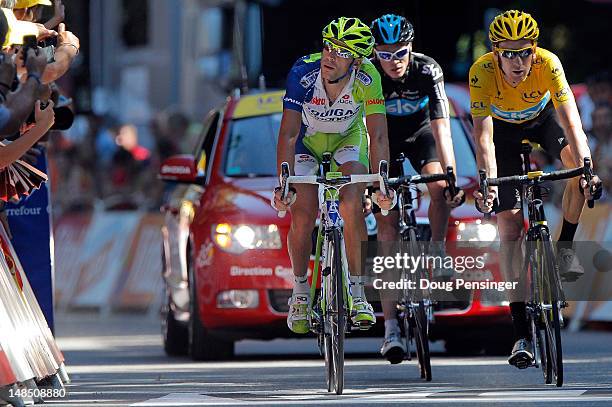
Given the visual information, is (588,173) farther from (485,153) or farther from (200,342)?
(200,342)

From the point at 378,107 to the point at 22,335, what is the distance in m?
2.85

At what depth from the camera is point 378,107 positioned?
12.3 m

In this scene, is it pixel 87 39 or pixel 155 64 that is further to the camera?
pixel 155 64

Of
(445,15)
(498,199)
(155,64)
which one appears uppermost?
(155,64)

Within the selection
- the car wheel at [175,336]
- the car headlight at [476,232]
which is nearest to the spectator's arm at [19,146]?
the car headlight at [476,232]

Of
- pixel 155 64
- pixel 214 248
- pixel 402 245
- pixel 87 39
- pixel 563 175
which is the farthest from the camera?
pixel 155 64

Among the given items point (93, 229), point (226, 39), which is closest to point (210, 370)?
point (93, 229)

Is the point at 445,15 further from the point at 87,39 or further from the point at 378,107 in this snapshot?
the point at 87,39

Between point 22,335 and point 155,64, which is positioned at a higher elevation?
point 155,64

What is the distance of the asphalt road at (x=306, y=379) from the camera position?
11.3 meters

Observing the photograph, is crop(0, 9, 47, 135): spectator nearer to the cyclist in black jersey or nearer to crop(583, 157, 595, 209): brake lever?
crop(583, 157, 595, 209): brake lever

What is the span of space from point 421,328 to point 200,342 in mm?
2651

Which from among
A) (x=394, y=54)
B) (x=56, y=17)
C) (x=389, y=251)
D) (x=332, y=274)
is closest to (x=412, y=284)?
(x=389, y=251)

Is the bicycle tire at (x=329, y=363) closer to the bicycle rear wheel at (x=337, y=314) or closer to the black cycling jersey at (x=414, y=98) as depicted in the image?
the bicycle rear wheel at (x=337, y=314)
